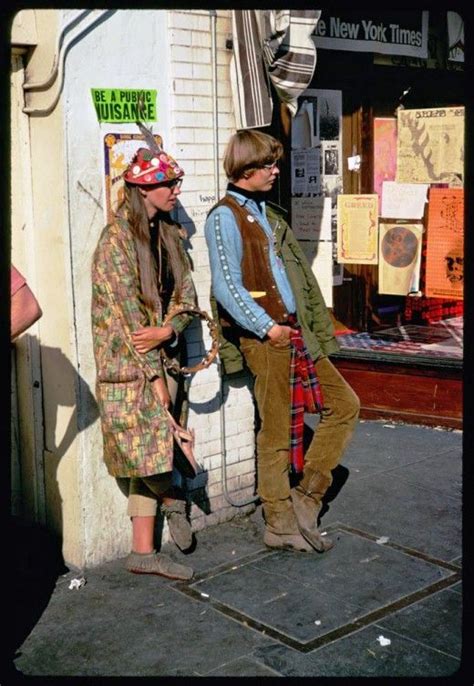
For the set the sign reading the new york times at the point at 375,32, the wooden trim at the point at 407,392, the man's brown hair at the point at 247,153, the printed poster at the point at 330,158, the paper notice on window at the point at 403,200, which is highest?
the sign reading the new york times at the point at 375,32

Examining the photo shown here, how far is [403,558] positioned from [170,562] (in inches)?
49.1

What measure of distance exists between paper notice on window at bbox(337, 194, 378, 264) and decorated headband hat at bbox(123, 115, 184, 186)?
3.41 m

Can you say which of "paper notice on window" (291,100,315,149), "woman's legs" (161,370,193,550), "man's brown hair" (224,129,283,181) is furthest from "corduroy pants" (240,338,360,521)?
"paper notice on window" (291,100,315,149)

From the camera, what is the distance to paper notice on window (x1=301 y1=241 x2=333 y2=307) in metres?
7.97

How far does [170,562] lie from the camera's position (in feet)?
16.2

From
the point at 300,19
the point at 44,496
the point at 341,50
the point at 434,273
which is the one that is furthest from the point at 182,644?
the point at 341,50

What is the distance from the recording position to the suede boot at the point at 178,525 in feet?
16.8

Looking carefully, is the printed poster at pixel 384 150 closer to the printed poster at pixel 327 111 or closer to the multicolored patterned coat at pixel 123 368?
the printed poster at pixel 327 111

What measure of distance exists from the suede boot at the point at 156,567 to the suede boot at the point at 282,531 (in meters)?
0.55

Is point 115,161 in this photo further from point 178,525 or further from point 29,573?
point 29,573

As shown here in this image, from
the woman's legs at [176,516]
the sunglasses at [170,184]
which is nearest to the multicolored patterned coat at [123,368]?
the sunglasses at [170,184]

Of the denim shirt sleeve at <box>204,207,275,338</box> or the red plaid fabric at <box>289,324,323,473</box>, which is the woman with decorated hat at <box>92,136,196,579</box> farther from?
the red plaid fabric at <box>289,324,323,473</box>

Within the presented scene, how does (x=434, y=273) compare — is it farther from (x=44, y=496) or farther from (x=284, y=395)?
(x=44, y=496)

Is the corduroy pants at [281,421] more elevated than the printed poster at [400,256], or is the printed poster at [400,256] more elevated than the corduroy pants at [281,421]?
the printed poster at [400,256]
